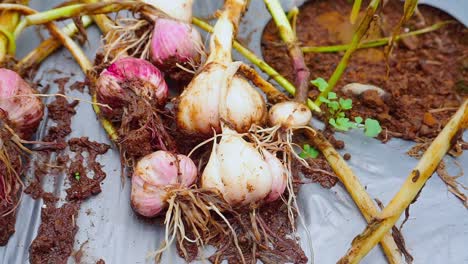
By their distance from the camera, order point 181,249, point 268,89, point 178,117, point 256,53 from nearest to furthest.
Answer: point 181,249 → point 178,117 → point 268,89 → point 256,53

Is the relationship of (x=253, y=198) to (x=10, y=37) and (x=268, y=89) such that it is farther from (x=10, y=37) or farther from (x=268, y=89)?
(x=10, y=37)

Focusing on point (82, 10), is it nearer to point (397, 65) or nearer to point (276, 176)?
point (276, 176)

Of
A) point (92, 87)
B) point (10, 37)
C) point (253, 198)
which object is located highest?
point (10, 37)

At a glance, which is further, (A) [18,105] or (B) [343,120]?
(B) [343,120]

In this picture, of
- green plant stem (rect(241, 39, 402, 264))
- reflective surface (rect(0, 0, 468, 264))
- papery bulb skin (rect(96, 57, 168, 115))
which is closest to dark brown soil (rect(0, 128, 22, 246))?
reflective surface (rect(0, 0, 468, 264))

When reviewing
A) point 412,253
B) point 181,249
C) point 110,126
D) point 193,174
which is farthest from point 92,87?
point 412,253

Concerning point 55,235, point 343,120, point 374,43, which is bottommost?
point 55,235

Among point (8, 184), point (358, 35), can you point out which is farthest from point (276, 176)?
point (8, 184)
